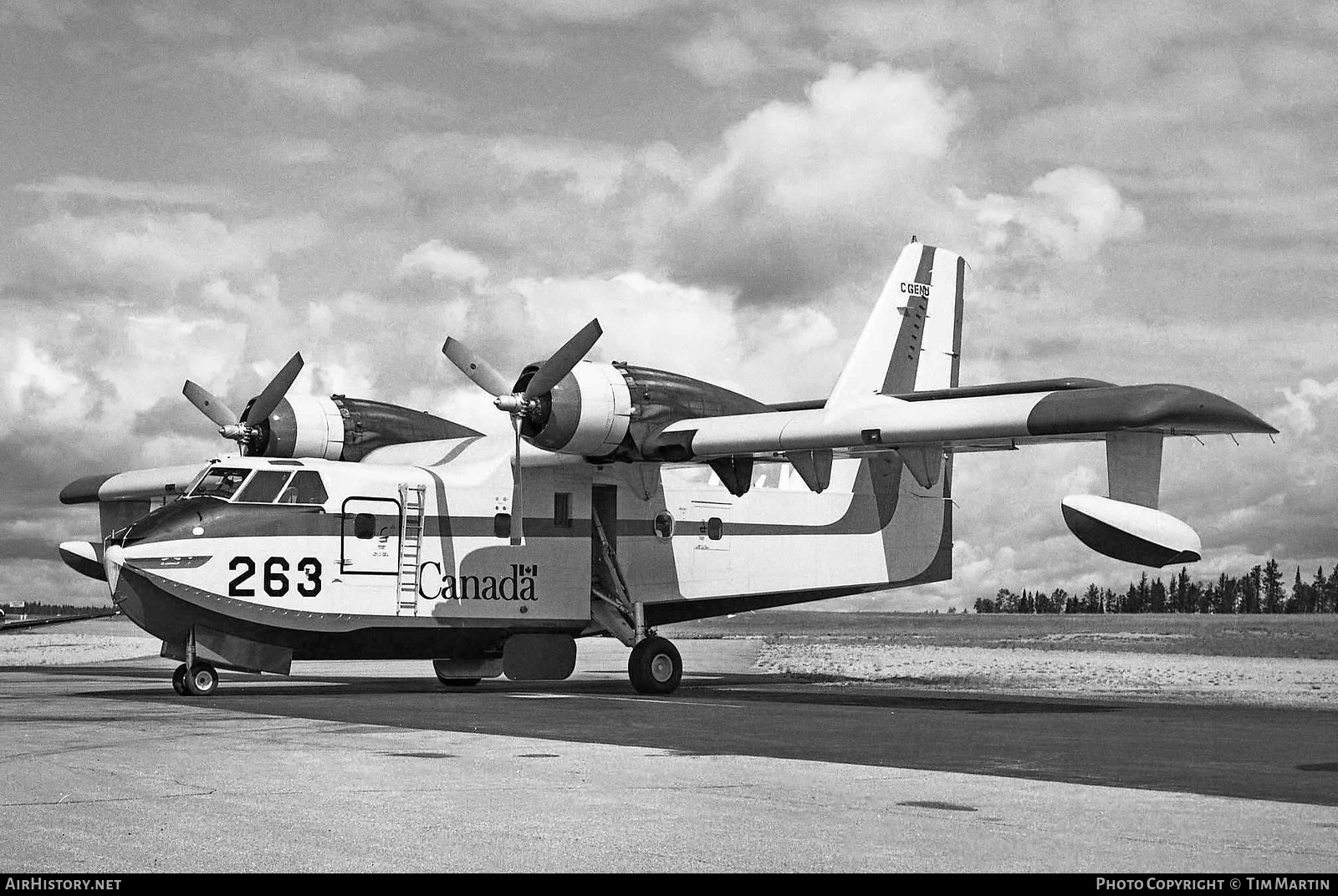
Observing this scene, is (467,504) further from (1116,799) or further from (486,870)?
(486,870)

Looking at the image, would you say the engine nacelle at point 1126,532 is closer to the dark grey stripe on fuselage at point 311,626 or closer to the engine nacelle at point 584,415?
the engine nacelle at point 584,415

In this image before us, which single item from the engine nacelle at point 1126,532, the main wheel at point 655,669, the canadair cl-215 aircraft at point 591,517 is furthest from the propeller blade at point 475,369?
the engine nacelle at point 1126,532

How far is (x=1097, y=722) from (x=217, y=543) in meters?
13.2

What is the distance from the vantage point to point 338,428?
27.8 metres

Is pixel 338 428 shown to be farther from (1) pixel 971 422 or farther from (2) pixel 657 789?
(2) pixel 657 789

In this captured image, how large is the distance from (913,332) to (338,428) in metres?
11.5

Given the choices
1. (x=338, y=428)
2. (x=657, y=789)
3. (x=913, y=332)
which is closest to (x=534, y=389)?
(x=338, y=428)

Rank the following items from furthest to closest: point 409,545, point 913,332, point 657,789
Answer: point 913,332
point 409,545
point 657,789

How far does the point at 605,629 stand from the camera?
26.5 metres

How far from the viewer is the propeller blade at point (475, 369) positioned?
Result: 2536 cm

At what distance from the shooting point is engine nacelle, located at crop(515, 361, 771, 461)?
77.2 feet

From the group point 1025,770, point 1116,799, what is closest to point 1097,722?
point 1025,770

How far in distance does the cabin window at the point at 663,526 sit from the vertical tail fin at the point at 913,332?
4.14m

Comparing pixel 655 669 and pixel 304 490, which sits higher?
pixel 304 490
